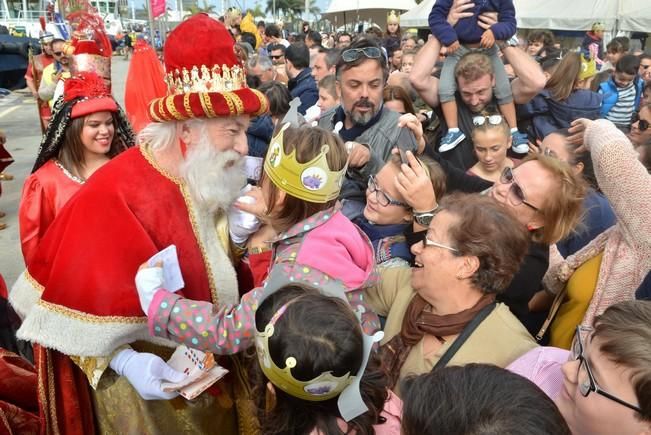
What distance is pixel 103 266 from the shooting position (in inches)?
75.7

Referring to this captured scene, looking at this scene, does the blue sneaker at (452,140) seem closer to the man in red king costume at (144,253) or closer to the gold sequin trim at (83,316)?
the man in red king costume at (144,253)

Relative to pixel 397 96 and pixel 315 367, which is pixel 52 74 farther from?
pixel 315 367

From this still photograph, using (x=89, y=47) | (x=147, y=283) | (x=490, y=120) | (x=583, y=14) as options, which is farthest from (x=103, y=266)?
(x=583, y=14)

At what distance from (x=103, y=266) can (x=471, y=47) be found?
120 inches

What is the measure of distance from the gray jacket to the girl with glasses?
0.56m

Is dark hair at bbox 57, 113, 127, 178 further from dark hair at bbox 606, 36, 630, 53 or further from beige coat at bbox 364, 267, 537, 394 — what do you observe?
dark hair at bbox 606, 36, 630, 53

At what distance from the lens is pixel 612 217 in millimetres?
2738

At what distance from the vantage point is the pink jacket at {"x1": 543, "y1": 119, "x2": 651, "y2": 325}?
186 centimetres

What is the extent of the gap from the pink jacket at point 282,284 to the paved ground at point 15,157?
13.2 feet

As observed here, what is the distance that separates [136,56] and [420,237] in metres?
3.01

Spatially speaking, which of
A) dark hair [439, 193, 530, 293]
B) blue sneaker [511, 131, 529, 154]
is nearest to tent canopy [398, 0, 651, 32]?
blue sneaker [511, 131, 529, 154]

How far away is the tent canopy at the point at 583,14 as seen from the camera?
12281mm

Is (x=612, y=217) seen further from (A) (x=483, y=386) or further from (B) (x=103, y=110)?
(B) (x=103, y=110)

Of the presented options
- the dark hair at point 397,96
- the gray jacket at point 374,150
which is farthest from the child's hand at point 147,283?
the dark hair at point 397,96
